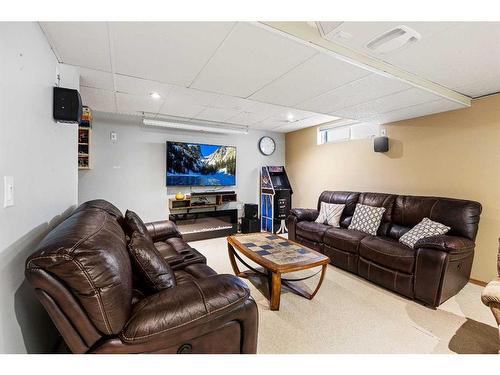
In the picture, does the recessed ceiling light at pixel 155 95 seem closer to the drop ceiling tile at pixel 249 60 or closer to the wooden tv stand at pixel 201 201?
the drop ceiling tile at pixel 249 60

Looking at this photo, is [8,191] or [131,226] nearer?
[8,191]

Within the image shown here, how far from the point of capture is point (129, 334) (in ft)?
3.07

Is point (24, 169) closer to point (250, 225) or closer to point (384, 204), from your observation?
point (384, 204)

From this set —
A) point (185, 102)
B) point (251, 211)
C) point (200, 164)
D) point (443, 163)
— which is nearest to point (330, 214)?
point (443, 163)

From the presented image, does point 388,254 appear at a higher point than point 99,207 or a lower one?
lower

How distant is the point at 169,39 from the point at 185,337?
181cm

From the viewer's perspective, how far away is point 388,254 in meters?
2.43

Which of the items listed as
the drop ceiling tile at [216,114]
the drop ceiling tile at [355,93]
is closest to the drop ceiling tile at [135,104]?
the drop ceiling tile at [216,114]

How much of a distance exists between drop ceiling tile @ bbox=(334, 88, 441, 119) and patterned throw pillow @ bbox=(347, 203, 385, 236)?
53.6 inches

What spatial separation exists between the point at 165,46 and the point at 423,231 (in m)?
3.19

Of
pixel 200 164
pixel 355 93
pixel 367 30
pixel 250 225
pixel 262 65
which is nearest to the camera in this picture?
pixel 367 30
